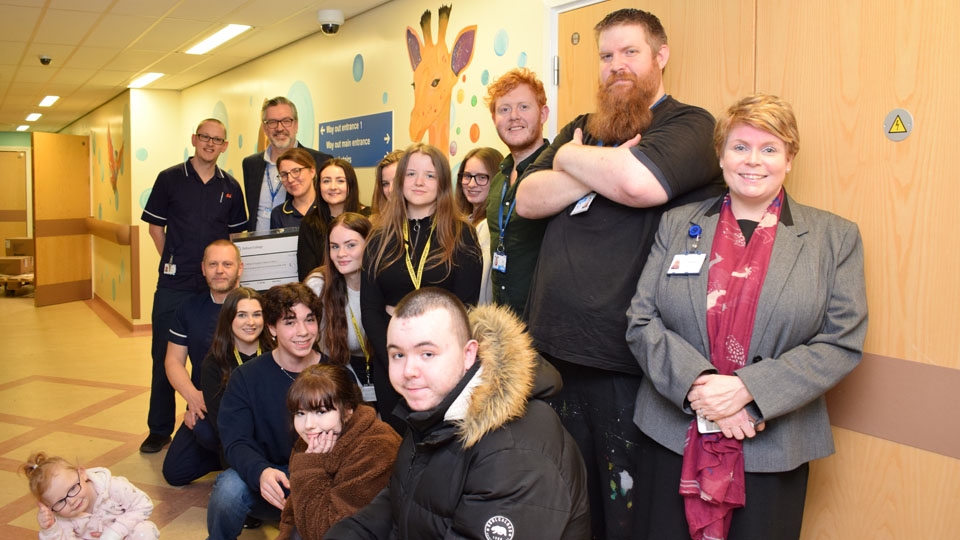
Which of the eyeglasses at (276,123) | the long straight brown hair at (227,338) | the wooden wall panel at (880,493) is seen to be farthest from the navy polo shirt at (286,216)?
the wooden wall panel at (880,493)

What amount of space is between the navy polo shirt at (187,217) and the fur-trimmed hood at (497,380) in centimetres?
330

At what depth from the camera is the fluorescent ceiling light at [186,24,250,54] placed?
235 inches

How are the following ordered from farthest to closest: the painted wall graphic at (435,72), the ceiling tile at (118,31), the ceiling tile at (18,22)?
1. the ceiling tile at (118,31)
2. the ceiling tile at (18,22)
3. the painted wall graphic at (435,72)

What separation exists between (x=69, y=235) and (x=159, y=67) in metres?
4.89

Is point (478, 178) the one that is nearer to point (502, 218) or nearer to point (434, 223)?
point (434, 223)

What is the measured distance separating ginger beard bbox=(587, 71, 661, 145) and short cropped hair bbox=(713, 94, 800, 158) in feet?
1.06

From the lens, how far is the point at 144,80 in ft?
28.1

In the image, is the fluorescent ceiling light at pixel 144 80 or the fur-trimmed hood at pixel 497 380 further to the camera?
the fluorescent ceiling light at pixel 144 80

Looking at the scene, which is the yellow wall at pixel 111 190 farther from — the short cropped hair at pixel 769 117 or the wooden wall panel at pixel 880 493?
the short cropped hair at pixel 769 117

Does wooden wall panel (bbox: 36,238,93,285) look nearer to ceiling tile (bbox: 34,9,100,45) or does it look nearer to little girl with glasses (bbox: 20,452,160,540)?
ceiling tile (bbox: 34,9,100,45)

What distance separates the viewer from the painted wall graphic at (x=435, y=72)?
4468mm

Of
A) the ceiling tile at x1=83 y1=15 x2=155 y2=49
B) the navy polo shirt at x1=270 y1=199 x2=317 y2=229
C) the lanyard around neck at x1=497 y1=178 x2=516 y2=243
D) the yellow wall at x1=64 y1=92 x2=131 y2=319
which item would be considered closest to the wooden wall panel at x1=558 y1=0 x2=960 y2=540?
the lanyard around neck at x1=497 y1=178 x2=516 y2=243

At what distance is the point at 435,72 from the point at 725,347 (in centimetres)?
332

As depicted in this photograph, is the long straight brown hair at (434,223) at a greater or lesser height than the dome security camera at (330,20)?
lesser
